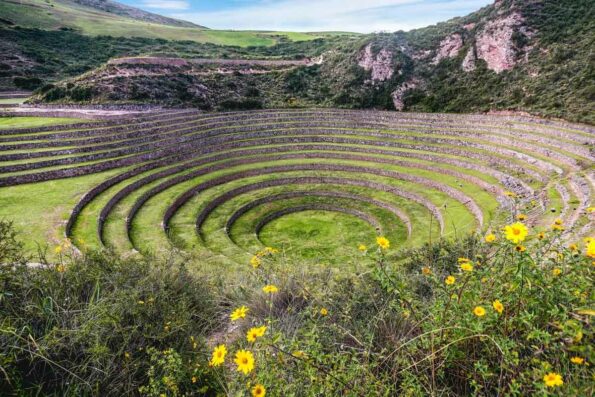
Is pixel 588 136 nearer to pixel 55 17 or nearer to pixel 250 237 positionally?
pixel 250 237

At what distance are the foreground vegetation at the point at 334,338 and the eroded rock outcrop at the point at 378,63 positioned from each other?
145 feet

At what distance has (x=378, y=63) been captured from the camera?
46.3 meters

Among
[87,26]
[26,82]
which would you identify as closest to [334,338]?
[26,82]

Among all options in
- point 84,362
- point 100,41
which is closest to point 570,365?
point 84,362

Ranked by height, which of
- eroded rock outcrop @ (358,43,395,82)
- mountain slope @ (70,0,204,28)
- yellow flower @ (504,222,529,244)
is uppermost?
mountain slope @ (70,0,204,28)

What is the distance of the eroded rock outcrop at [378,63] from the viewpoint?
44.8 metres

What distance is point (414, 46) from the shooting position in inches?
1833

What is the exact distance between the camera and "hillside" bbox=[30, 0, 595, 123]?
31516 millimetres

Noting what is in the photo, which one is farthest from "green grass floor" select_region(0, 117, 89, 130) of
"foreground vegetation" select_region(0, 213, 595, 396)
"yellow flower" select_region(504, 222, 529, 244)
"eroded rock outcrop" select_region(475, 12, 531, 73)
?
"eroded rock outcrop" select_region(475, 12, 531, 73)

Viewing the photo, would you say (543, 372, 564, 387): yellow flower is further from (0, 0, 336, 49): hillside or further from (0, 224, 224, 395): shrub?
(0, 0, 336, 49): hillside

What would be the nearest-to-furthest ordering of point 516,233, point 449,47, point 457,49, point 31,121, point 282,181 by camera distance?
point 516,233
point 282,181
point 31,121
point 457,49
point 449,47

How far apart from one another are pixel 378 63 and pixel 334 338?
4814cm

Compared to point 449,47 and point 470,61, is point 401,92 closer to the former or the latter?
point 470,61

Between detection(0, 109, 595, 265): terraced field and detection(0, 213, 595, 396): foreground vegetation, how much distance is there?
996 cm
